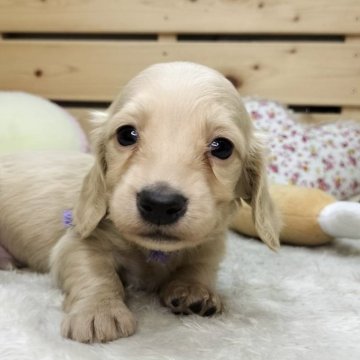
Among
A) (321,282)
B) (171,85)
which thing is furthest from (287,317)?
(171,85)

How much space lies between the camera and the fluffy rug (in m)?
1.34

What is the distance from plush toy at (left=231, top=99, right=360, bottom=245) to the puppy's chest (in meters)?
0.84

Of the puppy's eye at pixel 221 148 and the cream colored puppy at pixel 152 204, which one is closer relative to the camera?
the cream colored puppy at pixel 152 204

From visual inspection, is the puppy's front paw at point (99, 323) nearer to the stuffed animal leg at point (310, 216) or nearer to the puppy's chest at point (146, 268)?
the puppy's chest at point (146, 268)

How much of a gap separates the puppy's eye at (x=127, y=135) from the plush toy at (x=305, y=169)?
3.68ft

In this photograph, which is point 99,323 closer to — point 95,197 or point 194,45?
point 95,197

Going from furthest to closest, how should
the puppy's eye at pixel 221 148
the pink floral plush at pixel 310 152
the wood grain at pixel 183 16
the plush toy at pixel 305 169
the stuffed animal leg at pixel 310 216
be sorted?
the wood grain at pixel 183 16 < the pink floral plush at pixel 310 152 < the plush toy at pixel 305 169 < the stuffed animal leg at pixel 310 216 < the puppy's eye at pixel 221 148

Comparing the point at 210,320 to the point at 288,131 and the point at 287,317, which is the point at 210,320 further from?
the point at 288,131

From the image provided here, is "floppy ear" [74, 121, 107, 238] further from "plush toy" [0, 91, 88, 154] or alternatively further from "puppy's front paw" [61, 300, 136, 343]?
"plush toy" [0, 91, 88, 154]

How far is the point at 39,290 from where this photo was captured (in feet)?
5.74

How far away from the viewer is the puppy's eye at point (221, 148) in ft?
5.00

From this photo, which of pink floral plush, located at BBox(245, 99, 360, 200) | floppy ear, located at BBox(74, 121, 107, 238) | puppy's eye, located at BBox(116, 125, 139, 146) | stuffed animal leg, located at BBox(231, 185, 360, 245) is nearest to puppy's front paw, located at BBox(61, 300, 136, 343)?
floppy ear, located at BBox(74, 121, 107, 238)

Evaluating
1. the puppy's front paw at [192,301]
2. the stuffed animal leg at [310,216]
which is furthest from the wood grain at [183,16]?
the puppy's front paw at [192,301]

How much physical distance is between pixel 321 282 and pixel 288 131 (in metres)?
1.39
